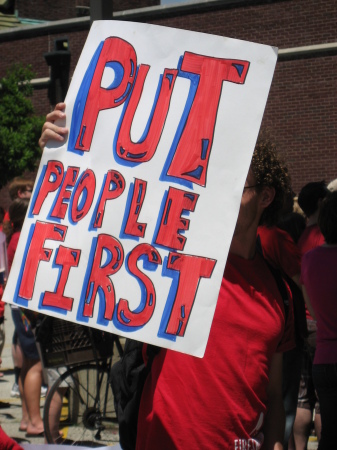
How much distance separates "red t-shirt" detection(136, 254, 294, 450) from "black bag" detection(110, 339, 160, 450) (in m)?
0.02

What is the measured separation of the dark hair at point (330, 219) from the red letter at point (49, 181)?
2266mm

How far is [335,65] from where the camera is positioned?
58.6ft

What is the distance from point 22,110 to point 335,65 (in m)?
7.28

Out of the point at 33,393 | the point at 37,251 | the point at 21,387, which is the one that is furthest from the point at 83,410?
the point at 37,251

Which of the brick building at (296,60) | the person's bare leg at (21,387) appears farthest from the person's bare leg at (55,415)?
the brick building at (296,60)

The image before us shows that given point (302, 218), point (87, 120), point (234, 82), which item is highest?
point (302, 218)

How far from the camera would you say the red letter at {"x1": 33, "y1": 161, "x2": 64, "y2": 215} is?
104 inches

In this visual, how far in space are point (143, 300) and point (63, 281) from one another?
267 mm

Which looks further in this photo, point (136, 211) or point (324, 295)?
point (324, 295)

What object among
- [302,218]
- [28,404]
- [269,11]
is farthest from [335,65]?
[28,404]

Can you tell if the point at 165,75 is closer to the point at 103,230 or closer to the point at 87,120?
the point at 87,120

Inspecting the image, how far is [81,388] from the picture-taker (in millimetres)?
6387

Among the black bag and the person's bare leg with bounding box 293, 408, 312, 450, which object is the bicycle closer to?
the person's bare leg with bounding box 293, 408, 312, 450

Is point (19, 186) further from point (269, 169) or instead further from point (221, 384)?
point (221, 384)
